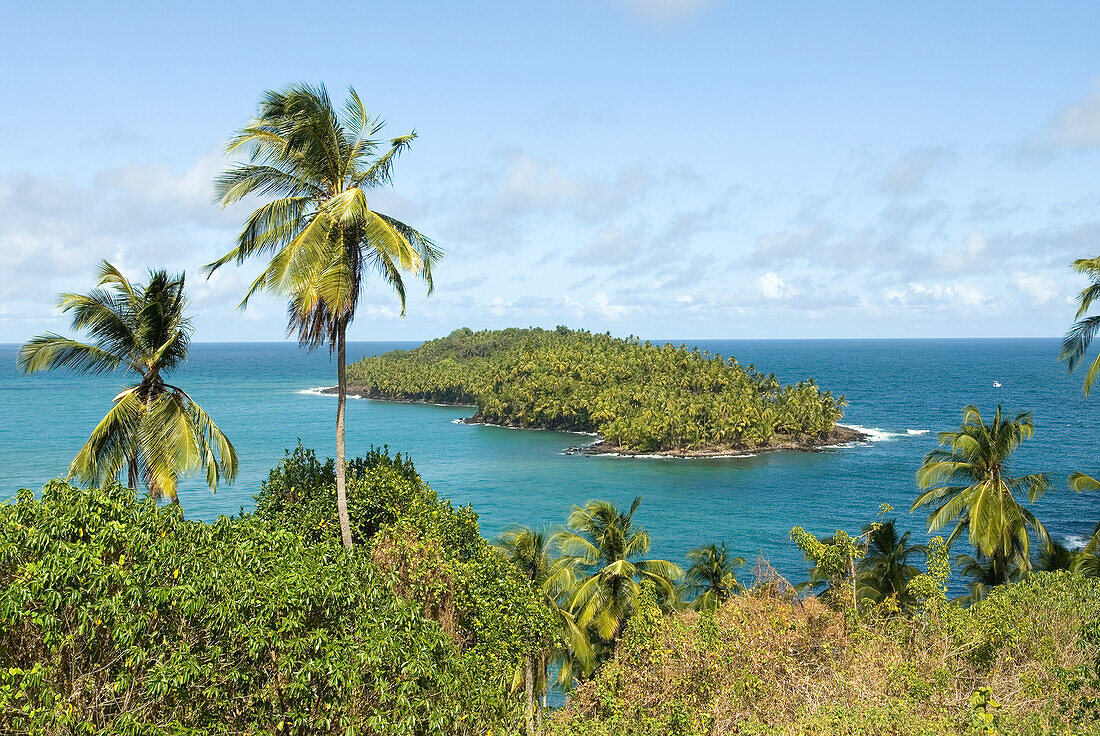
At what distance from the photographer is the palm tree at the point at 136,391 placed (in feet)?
51.0

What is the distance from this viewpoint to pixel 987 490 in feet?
83.1

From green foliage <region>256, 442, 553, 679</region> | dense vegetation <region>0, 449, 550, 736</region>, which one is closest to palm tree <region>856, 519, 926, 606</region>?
green foliage <region>256, 442, 553, 679</region>

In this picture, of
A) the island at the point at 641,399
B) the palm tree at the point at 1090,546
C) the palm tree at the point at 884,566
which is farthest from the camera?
the island at the point at 641,399

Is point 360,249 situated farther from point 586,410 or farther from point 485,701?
point 586,410

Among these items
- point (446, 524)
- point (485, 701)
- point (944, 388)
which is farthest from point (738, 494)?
point (944, 388)

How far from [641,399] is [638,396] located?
2.02 ft

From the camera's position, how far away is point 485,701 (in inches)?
479

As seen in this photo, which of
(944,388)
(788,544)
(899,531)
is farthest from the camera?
(944,388)

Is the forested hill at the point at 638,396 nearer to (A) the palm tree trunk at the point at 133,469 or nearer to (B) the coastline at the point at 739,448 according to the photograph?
(B) the coastline at the point at 739,448

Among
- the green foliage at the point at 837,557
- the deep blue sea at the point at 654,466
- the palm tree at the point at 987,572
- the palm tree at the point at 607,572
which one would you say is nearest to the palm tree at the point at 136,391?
the palm tree at the point at 607,572

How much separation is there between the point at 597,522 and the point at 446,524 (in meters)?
10.9

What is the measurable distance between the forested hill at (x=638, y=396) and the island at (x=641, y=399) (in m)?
0.13

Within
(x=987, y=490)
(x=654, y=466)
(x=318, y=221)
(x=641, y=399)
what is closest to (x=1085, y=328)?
(x=987, y=490)

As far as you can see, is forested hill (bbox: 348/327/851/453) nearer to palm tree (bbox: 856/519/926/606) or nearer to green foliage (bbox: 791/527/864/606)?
palm tree (bbox: 856/519/926/606)
